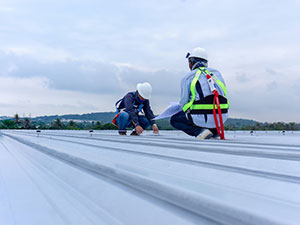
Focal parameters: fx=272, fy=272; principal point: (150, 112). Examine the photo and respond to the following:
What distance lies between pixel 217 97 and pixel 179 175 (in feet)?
6.41

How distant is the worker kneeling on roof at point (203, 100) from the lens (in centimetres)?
255

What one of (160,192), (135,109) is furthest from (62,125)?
(160,192)

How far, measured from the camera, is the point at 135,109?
459 centimetres

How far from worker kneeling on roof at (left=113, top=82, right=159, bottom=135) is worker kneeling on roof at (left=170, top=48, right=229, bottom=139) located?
1511mm

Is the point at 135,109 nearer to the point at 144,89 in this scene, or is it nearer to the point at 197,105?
the point at 144,89

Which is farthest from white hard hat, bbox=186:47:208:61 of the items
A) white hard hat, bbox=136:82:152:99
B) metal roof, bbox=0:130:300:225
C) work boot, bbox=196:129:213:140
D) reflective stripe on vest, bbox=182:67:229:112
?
metal roof, bbox=0:130:300:225

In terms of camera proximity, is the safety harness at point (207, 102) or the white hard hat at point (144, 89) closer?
the safety harness at point (207, 102)

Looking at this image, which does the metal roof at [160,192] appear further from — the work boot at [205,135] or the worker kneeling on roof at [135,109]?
the worker kneeling on roof at [135,109]

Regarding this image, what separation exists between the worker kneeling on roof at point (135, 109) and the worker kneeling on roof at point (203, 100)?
4.96 ft

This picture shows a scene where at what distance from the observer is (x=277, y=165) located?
0.68 meters

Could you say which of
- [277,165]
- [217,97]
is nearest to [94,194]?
[277,165]

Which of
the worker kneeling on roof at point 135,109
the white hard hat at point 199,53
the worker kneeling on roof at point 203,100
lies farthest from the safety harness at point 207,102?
the worker kneeling on roof at point 135,109

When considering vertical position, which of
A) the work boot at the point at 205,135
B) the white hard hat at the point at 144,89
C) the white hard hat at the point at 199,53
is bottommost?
the work boot at the point at 205,135

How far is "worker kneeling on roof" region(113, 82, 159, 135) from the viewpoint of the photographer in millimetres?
4350
